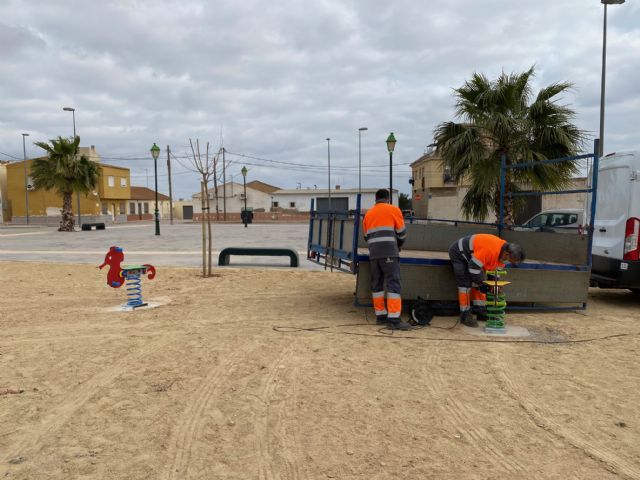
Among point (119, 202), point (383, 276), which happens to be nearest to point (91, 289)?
point (383, 276)

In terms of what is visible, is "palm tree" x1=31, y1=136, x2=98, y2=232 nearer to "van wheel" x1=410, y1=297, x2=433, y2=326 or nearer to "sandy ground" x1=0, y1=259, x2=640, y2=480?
"sandy ground" x1=0, y1=259, x2=640, y2=480

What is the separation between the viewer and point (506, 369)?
455 centimetres

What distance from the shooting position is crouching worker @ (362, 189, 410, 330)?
5918 millimetres

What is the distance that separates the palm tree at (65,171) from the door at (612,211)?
30.1 metres

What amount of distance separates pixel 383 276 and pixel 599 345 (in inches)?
101

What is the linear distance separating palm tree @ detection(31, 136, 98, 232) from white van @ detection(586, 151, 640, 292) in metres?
30.2

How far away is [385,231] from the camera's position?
5934 millimetres

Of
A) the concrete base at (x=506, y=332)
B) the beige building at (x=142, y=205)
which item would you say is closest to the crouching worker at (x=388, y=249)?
the concrete base at (x=506, y=332)

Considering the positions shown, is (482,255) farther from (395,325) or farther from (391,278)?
(395,325)

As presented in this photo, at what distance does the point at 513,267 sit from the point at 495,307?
112 centimetres

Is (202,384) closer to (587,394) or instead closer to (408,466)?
(408,466)

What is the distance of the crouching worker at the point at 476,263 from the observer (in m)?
5.87

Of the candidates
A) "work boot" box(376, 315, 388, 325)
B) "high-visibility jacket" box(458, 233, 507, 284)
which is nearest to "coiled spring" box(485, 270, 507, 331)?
"high-visibility jacket" box(458, 233, 507, 284)

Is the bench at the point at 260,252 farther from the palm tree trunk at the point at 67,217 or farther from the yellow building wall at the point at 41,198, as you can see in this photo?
the yellow building wall at the point at 41,198
